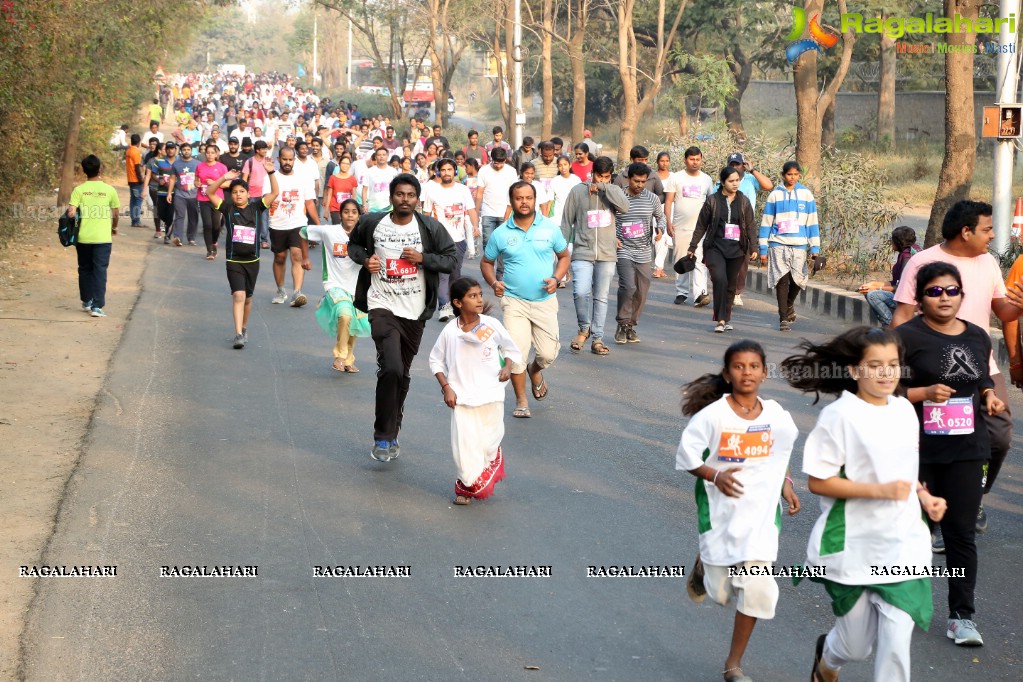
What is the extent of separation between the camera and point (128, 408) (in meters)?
10.5

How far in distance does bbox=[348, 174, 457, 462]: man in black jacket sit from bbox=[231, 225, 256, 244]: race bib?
178 inches

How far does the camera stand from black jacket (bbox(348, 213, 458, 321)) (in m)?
8.95

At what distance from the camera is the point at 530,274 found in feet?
34.2

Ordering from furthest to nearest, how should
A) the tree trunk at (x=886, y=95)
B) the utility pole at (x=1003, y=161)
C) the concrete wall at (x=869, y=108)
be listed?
the concrete wall at (x=869, y=108) < the tree trunk at (x=886, y=95) < the utility pole at (x=1003, y=161)

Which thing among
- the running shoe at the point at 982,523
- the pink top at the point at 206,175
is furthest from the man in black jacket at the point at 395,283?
the pink top at the point at 206,175

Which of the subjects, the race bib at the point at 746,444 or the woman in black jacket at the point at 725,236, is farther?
the woman in black jacket at the point at 725,236

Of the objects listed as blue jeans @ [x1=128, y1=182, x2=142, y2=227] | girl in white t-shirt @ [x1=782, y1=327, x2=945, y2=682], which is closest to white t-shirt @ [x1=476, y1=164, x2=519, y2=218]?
blue jeans @ [x1=128, y1=182, x2=142, y2=227]

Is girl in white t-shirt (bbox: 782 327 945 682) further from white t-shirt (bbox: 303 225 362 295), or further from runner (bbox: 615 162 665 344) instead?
runner (bbox: 615 162 665 344)

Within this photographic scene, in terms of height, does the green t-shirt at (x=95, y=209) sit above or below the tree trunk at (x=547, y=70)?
below

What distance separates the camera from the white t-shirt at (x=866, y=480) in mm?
4707

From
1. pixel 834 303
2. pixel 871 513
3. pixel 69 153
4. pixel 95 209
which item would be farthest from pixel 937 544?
pixel 69 153

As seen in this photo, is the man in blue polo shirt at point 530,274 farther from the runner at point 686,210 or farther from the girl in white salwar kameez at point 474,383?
the runner at point 686,210

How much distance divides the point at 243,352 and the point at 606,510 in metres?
6.16

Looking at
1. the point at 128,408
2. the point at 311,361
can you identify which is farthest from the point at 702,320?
the point at 128,408
